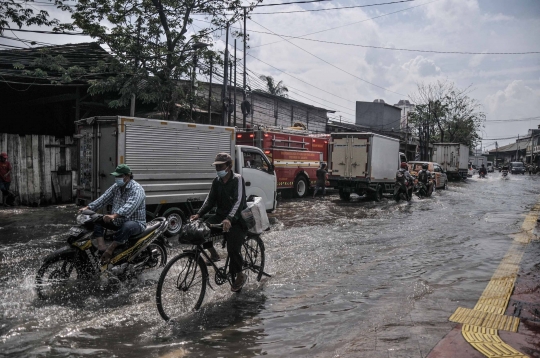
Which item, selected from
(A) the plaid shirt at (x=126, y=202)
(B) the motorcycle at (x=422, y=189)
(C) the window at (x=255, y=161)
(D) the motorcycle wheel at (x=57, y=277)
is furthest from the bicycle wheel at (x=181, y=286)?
(B) the motorcycle at (x=422, y=189)

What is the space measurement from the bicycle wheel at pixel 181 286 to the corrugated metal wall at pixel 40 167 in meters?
10.0

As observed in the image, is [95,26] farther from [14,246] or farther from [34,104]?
[14,246]

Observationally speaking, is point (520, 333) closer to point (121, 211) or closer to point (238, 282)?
point (238, 282)

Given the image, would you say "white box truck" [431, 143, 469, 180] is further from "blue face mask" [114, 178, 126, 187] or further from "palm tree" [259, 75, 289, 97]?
"blue face mask" [114, 178, 126, 187]

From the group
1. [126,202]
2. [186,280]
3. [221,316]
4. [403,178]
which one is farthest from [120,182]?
[403,178]

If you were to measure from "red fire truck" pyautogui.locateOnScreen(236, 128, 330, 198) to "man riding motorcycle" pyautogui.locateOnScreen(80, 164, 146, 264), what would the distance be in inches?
432

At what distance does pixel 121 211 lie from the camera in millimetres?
5746

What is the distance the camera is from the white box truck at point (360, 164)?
59.9 feet

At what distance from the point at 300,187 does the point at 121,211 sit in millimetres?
13583

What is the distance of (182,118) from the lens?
913 inches

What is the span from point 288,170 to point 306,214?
4.37 m

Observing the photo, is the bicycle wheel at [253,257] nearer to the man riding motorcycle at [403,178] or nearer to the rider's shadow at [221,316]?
the rider's shadow at [221,316]

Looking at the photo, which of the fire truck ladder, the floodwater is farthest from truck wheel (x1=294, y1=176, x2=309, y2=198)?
the floodwater

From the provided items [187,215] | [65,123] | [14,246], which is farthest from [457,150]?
[14,246]
